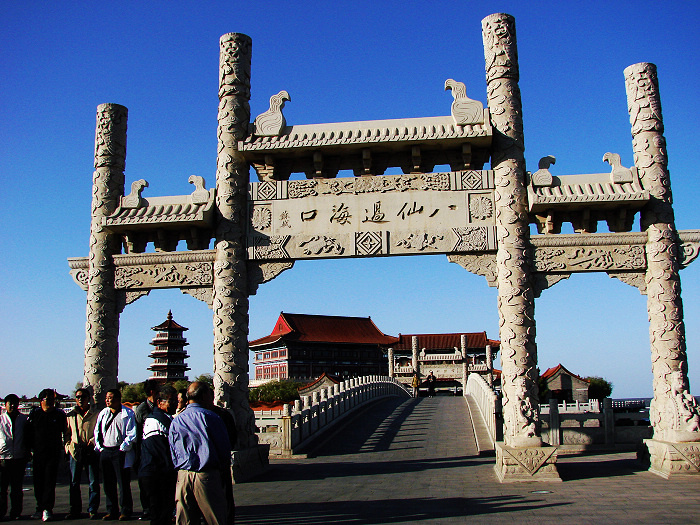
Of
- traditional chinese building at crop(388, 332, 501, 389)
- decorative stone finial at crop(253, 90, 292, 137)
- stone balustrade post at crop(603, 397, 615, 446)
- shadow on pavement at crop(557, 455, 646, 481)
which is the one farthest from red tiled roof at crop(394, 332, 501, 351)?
decorative stone finial at crop(253, 90, 292, 137)

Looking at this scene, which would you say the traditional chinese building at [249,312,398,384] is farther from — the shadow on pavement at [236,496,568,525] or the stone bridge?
the shadow on pavement at [236,496,568,525]

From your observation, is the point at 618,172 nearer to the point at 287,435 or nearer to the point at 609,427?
the point at 609,427

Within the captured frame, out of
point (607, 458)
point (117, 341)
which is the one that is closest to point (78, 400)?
point (117, 341)

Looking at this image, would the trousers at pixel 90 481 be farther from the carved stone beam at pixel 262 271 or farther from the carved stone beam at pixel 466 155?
the carved stone beam at pixel 466 155

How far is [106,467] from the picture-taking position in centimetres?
653

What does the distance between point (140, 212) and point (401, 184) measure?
13.4ft

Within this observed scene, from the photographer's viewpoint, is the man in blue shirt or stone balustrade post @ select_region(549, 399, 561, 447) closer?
the man in blue shirt

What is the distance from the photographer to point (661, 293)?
29.0 ft

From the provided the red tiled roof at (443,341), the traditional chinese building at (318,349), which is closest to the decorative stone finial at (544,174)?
the traditional chinese building at (318,349)

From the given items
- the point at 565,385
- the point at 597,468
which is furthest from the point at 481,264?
the point at 565,385

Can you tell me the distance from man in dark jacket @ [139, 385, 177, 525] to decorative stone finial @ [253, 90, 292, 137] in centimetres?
514

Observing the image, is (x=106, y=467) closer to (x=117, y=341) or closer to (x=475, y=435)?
(x=117, y=341)

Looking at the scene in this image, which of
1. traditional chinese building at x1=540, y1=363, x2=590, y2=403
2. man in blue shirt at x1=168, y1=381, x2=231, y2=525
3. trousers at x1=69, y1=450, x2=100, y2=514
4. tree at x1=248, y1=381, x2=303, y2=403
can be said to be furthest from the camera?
tree at x1=248, y1=381, x2=303, y2=403

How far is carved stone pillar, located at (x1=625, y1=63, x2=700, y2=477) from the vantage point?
27.6 feet
